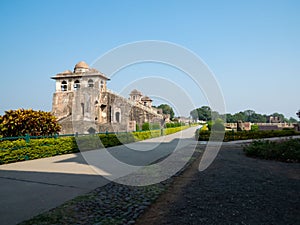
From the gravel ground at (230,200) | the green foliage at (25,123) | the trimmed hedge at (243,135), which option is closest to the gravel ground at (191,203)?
the gravel ground at (230,200)

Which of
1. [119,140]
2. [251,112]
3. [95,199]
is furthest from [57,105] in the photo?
[251,112]

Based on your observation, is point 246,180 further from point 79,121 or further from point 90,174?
point 79,121

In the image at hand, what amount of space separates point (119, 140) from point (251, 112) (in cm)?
11845

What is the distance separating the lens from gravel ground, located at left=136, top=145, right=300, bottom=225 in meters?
3.16

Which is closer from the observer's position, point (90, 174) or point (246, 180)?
point (246, 180)

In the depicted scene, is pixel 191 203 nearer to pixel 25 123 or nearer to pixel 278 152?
pixel 278 152

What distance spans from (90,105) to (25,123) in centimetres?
1698

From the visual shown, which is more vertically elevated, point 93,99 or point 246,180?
point 93,99

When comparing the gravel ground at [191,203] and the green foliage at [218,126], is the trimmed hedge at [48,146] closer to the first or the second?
the gravel ground at [191,203]

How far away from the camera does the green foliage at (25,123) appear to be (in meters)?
9.28

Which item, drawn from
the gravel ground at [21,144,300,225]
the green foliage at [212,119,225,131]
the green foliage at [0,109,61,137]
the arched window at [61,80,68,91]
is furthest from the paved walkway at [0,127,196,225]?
the arched window at [61,80,68,91]

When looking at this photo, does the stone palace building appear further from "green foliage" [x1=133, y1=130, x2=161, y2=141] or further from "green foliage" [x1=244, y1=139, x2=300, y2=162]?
"green foliage" [x1=244, y1=139, x2=300, y2=162]

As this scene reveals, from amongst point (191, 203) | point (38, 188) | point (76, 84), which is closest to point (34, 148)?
point (38, 188)

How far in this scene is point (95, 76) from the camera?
28.6 meters
